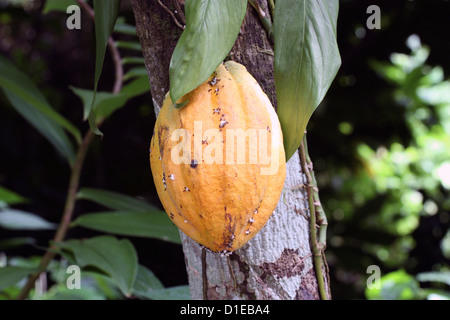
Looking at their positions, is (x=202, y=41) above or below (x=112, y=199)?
above

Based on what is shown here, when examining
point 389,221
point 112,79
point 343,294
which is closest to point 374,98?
point 343,294

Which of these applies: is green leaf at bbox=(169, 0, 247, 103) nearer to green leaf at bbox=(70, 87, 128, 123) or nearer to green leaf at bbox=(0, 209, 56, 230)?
green leaf at bbox=(70, 87, 128, 123)

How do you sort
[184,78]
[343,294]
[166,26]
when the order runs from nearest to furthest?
1. [184,78]
2. [166,26]
3. [343,294]

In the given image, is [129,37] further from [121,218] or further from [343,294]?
[343,294]

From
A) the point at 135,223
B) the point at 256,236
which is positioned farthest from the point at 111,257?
the point at 256,236

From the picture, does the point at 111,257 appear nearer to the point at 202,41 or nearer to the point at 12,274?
the point at 12,274

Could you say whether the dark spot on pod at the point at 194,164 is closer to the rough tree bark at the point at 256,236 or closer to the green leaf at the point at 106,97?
the rough tree bark at the point at 256,236

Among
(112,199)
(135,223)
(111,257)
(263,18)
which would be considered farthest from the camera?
(112,199)
